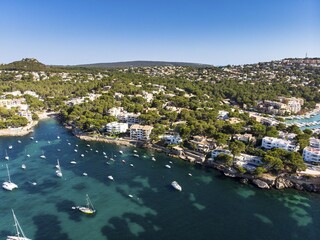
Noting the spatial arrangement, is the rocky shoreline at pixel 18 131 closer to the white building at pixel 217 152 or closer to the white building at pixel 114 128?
the white building at pixel 114 128

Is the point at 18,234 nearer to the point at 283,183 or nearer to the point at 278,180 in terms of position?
the point at 278,180

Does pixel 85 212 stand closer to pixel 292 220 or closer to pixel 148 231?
pixel 148 231

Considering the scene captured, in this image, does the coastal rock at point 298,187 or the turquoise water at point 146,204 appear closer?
the turquoise water at point 146,204

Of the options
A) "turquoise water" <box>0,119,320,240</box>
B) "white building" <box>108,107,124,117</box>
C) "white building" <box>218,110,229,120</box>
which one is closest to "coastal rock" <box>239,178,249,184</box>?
"turquoise water" <box>0,119,320,240</box>

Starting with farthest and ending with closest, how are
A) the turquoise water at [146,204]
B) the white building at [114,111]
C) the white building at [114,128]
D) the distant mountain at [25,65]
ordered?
the distant mountain at [25,65] < the white building at [114,111] < the white building at [114,128] < the turquoise water at [146,204]

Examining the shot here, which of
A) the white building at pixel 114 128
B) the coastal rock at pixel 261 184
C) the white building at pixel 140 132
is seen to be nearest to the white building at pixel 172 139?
the white building at pixel 140 132

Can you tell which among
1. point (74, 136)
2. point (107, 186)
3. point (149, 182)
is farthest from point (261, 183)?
point (74, 136)

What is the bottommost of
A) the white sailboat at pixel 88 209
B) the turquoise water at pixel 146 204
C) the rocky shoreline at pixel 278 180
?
the turquoise water at pixel 146 204

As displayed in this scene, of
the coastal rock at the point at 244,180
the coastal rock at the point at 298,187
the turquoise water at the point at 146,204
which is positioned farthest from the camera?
the coastal rock at the point at 244,180
